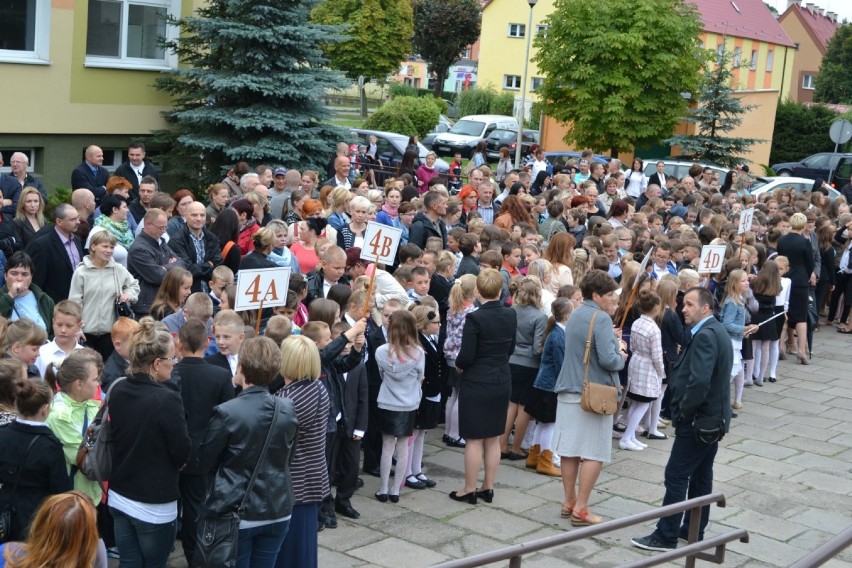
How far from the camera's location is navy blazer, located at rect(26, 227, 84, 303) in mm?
10062

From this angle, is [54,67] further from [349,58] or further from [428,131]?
[349,58]

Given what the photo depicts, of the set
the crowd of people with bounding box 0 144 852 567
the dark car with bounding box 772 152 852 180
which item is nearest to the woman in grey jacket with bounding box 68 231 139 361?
the crowd of people with bounding box 0 144 852 567

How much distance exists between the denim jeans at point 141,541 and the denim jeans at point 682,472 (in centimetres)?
426

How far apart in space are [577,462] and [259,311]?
301 centimetres

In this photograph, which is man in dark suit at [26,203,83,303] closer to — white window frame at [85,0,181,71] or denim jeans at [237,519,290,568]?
denim jeans at [237,519,290,568]

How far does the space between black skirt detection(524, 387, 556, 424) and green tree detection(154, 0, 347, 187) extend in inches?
322

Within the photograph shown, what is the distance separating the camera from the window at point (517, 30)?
65.1 meters

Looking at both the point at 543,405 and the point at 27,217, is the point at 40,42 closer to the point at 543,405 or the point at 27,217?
the point at 27,217

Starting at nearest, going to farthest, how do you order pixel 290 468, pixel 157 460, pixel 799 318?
1. pixel 157 460
2. pixel 290 468
3. pixel 799 318

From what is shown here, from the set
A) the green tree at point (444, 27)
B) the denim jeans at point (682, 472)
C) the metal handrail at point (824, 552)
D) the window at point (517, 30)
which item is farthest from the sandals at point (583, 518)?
the green tree at point (444, 27)

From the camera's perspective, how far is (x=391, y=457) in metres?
9.53

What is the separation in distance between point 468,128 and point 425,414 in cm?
3725

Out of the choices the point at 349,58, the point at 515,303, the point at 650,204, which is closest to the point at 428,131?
the point at 349,58

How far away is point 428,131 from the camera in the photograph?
45.9 m
